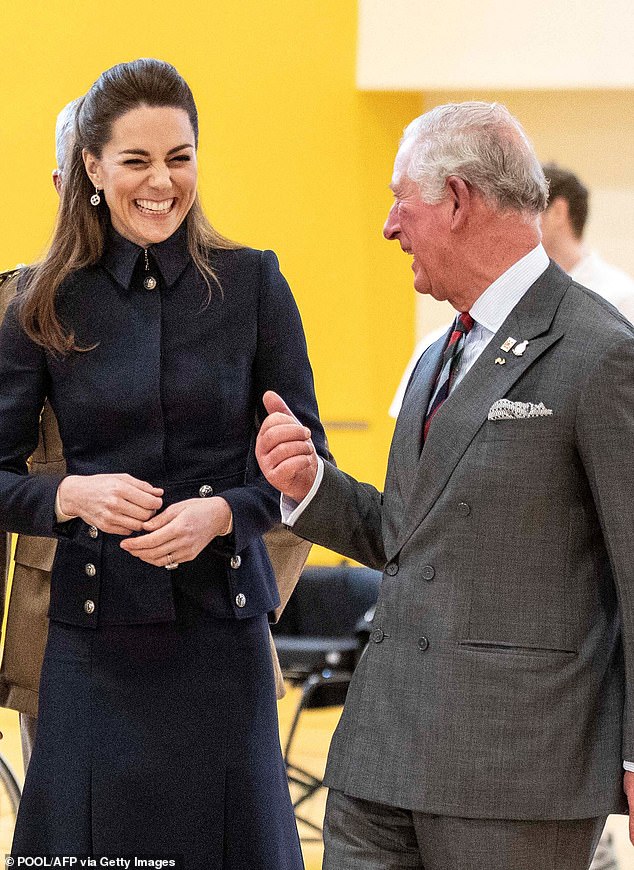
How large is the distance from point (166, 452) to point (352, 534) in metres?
0.39

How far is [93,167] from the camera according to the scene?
2518mm

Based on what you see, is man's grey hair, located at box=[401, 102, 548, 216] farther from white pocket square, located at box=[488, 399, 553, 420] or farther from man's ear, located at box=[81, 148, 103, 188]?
man's ear, located at box=[81, 148, 103, 188]

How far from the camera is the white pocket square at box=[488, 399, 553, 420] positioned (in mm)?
2121

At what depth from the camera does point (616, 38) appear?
721 centimetres

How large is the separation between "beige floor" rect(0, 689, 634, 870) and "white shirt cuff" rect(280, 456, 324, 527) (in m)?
2.76

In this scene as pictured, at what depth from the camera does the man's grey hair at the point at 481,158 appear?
2.23 m

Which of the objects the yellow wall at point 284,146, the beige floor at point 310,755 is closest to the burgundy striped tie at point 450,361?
the beige floor at point 310,755

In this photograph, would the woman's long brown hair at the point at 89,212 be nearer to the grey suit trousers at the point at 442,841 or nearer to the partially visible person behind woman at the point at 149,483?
the partially visible person behind woman at the point at 149,483

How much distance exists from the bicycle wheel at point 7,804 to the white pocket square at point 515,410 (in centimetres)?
196

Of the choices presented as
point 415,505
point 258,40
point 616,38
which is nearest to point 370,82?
point 258,40

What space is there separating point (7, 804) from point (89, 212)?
3770 millimetres

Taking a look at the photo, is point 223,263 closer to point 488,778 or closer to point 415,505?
point 415,505

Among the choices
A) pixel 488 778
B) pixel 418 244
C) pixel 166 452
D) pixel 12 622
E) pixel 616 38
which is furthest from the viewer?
pixel 616 38

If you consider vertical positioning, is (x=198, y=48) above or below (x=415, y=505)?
above
